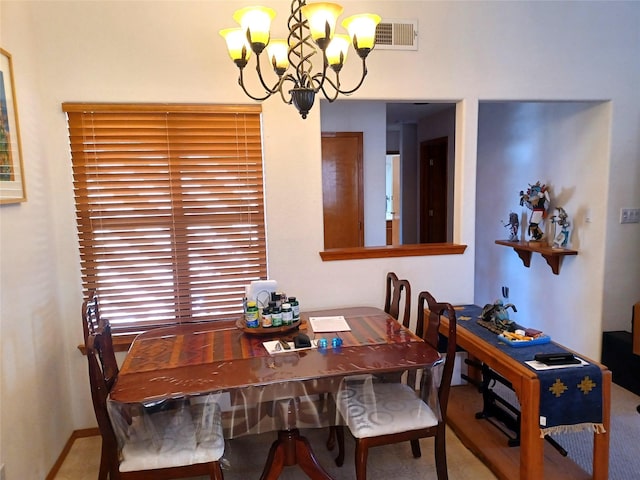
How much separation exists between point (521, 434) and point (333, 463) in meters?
1.03

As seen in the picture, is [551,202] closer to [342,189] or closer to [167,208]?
[342,189]

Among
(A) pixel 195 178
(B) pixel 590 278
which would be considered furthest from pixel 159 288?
(B) pixel 590 278

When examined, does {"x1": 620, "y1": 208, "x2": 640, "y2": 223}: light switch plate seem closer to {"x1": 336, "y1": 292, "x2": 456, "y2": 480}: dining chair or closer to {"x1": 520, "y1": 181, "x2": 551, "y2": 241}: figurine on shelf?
{"x1": 520, "y1": 181, "x2": 551, "y2": 241}: figurine on shelf

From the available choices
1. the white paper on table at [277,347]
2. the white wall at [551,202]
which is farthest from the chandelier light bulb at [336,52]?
the white wall at [551,202]

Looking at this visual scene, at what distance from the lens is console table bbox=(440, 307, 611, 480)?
6.46 ft

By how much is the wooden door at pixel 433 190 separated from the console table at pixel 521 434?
363cm

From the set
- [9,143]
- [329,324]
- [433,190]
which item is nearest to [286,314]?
[329,324]

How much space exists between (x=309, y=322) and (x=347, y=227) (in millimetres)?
2034

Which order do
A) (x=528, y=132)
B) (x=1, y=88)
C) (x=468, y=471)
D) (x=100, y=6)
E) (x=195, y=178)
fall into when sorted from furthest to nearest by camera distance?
1. (x=528, y=132)
2. (x=195, y=178)
3. (x=100, y=6)
4. (x=468, y=471)
5. (x=1, y=88)

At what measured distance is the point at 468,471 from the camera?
228 centimetres

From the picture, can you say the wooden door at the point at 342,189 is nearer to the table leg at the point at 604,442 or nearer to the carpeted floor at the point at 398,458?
the carpeted floor at the point at 398,458

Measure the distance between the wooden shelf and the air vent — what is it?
1981mm

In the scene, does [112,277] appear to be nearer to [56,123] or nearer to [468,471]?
[56,123]

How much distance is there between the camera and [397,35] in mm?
2805
